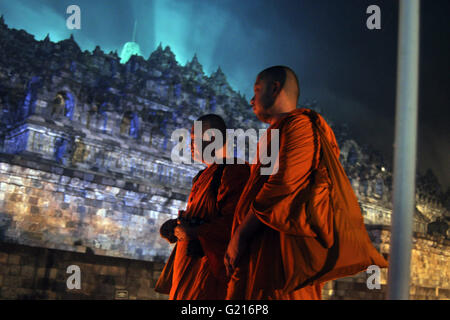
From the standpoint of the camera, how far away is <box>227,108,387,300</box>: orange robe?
7.66 feet

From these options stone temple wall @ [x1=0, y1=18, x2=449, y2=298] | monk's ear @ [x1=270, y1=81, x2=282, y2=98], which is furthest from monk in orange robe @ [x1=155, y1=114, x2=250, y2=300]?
stone temple wall @ [x1=0, y1=18, x2=449, y2=298]

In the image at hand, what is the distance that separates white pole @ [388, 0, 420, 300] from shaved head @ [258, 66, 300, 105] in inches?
31.6

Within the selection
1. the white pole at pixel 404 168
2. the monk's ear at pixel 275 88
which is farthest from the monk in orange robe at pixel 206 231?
the white pole at pixel 404 168

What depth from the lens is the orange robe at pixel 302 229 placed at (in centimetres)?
234

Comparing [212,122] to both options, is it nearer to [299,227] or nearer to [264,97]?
[264,97]

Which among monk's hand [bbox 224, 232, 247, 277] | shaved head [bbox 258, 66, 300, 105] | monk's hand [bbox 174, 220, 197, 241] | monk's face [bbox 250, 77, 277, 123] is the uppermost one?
shaved head [bbox 258, 66, 300, 105]

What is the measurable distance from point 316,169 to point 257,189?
40cm

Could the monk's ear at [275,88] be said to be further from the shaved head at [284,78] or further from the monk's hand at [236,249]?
the monk's hand at [236,249]

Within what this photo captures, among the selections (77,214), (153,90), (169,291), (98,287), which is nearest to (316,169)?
(169,291)

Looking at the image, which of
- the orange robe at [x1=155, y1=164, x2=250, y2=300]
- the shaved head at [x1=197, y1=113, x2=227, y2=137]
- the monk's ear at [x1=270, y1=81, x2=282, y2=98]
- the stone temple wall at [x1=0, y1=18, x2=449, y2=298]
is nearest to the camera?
the monk's ear at [x1=270, y1=81, x2=282, y2=98]

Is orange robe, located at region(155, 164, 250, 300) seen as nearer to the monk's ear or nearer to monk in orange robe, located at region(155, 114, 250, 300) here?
monk in orange robe, located at region(155, 114, 250, 300)

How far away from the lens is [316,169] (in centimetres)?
247

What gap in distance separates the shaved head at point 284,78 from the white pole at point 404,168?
0.80 metres

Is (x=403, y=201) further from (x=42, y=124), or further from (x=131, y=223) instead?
(x=42, y=124)
